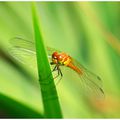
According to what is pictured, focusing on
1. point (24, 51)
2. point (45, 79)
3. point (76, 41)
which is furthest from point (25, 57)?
point (45, 79)

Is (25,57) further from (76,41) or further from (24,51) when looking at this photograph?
(76,41)

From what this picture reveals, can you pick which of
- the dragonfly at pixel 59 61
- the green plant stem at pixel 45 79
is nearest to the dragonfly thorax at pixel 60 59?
the dragonfly at pixel 59 61

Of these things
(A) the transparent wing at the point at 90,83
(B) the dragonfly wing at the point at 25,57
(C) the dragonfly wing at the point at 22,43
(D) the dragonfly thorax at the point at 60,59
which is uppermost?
(C) the dragonfly wing at the point at 22,43

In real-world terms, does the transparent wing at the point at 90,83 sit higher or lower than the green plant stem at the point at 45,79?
lower

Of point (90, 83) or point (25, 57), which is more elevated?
point (25, 57)

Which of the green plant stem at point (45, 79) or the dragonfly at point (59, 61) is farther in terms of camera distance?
the dragonfly at point (59, 61)

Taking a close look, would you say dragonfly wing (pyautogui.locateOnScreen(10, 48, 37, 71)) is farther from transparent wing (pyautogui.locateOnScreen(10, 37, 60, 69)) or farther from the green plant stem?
the green plant stem

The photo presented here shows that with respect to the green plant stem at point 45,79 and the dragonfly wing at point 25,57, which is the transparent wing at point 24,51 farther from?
the green plant stem at point 45,79
